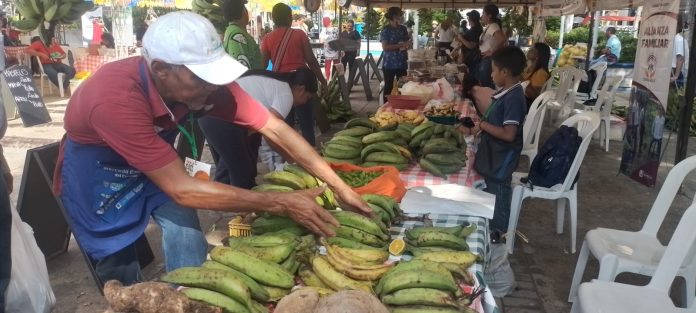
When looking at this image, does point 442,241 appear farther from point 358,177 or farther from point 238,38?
point 238,38

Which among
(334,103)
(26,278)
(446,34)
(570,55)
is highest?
(446,34)

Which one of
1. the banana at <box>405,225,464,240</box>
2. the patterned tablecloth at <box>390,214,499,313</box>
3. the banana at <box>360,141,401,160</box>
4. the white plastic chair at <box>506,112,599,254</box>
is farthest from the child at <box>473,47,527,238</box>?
the banana at <box>405,225,464,240</box>

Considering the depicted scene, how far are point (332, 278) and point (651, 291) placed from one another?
5.87 feet

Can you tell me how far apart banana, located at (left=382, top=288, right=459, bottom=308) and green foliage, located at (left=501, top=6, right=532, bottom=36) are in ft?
44.4

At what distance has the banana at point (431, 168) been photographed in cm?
329

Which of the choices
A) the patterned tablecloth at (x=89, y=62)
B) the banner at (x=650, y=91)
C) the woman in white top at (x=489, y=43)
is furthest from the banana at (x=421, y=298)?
the patterned tablecloth at (x=89, y=62)

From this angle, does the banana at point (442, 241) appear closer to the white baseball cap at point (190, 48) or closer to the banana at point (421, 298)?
the banana at point (421, 298)

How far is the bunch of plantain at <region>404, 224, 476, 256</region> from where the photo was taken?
7.01 ft

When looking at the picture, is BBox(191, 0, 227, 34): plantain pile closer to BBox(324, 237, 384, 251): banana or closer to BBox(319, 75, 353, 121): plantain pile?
BBox(319, 75, 353, 121): plantain pile

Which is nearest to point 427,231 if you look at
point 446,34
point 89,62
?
point 446,34

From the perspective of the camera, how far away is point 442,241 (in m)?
2.14

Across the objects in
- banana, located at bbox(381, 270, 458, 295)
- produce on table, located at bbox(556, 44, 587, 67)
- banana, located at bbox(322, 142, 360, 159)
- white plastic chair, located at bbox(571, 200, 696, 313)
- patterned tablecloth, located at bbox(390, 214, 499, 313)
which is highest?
produce on table, located at bbox(556, 44, 587, 67)

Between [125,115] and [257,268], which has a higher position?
[125,115]

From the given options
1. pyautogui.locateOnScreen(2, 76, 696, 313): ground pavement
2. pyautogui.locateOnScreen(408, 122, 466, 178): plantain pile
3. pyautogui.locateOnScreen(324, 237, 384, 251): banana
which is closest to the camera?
pyautogui.locateOnScreen(324, 237, 384, 251): banana
